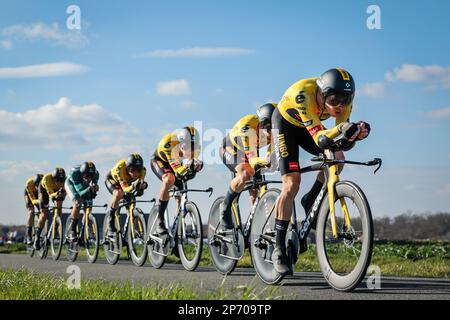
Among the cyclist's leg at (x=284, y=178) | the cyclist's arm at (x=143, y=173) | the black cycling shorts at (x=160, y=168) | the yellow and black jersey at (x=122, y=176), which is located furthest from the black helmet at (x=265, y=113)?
the yellow and black jersey at (x=122, y=176)

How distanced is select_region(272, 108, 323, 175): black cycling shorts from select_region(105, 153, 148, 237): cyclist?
664 cm

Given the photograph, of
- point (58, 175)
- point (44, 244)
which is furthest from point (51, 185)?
point (44, 244)

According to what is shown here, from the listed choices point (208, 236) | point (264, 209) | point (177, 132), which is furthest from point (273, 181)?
point (177, 132)

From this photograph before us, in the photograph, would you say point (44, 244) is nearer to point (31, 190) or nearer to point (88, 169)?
point (31, 190)

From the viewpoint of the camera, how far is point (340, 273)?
22.5ft

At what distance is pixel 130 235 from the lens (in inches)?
530

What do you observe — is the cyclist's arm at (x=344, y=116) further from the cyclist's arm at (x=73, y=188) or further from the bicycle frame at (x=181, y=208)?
the cyclist's arm at (x=73, y=188)

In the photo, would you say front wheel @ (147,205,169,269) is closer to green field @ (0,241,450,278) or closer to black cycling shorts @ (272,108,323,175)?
green field @ (0,241,450,278)

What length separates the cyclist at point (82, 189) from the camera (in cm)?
1627

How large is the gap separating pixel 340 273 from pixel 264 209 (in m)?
1.96

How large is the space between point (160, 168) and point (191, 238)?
1.78 meters

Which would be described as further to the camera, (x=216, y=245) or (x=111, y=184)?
(x=111, y=184)
